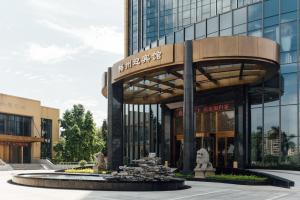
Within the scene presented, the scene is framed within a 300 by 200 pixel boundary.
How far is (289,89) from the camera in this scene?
Answer: 109ft

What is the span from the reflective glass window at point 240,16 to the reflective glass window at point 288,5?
132 inches

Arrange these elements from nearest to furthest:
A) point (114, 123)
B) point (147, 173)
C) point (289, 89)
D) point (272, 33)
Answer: point (147, 173), point (289, 89), point (272, 33), point (114, 123)

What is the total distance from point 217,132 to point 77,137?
1311 inches

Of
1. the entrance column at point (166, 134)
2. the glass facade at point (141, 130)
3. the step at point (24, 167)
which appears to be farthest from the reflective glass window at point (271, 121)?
the step at point (24, 167)

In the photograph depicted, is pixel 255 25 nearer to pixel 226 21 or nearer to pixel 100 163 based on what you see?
pixel 226 21

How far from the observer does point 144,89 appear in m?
37.4

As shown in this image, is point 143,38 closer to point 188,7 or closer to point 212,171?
point 188,7

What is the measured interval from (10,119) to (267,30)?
145ft

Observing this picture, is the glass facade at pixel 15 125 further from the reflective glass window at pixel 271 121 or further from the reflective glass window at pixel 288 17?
the reflective glass window at pixel 288 17

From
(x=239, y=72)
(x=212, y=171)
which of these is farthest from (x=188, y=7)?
(x=212, y=171)

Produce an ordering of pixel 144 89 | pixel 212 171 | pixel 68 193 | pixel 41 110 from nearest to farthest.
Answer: pixel 68 193, pixel 212 171, pixel 144 89, pixel 41 110

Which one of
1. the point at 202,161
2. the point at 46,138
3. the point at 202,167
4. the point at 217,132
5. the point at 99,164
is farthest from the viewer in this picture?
the point at 46,138

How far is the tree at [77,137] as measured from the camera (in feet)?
219

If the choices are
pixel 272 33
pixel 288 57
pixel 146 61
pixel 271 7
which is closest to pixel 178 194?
pixel 146 61
